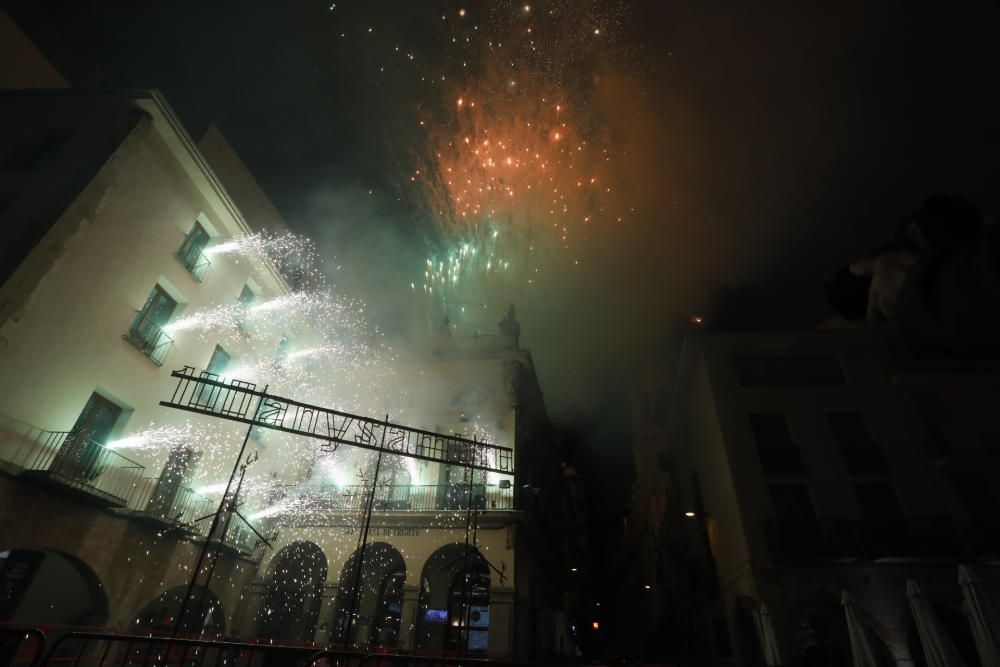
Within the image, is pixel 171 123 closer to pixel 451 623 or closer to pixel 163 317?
pixel 163 317

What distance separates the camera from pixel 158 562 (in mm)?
12523

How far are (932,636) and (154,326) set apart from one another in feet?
66.2

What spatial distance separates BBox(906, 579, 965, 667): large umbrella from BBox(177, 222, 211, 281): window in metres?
20.0

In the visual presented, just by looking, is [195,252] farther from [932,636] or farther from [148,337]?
[932,636]

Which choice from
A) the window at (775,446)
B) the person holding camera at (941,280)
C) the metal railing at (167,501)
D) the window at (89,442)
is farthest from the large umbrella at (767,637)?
the window at (89,442)

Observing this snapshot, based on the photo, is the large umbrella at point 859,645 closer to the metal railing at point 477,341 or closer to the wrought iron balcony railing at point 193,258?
the metal railing at point 477,341

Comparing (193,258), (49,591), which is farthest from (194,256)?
(49,591)

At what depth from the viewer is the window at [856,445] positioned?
15.9 m

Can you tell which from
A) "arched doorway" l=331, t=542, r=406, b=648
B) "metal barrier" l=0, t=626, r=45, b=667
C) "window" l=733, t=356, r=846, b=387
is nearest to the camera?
"metal barrier" l=0, t=626, r=45, b=667

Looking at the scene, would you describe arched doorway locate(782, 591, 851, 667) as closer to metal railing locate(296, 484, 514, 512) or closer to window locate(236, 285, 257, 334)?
metal railing locate(296, 484, 514, 512)

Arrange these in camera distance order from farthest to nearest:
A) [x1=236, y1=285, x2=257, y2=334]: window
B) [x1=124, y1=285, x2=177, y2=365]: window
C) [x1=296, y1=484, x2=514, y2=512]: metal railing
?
[x1=296, y1=484, x2=514, y2=512]: metal railing
[x1=236, y1=285, x2=257, y2=334]: window
[x1=124, y1=285, x2=177, y2=365]: window

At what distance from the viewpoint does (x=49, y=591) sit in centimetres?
1138

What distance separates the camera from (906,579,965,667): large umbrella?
880cm

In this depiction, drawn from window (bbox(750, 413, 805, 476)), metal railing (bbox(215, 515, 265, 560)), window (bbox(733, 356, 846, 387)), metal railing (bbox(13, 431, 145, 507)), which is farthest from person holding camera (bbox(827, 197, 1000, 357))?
window (bbox(733, 356, 846, 387))
